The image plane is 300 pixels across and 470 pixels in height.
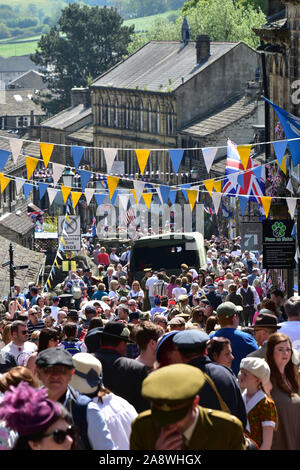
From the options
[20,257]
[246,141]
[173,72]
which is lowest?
[20,257]

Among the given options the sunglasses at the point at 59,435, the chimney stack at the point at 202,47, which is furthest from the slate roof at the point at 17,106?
the sunglasses at the point at 59,435

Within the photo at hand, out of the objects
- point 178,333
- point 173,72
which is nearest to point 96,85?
point 173,72

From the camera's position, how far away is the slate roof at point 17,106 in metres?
120

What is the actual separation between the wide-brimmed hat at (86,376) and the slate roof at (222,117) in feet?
187

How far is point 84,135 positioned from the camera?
3622 inches

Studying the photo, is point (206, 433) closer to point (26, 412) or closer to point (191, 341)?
point (26, 412)

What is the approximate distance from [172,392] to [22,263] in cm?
3156

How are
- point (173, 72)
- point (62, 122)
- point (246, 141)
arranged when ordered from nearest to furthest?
point (246, 141) < point (173, 72) < point (62, 122)

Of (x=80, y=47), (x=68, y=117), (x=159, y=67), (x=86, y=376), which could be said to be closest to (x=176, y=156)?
(x=86, y=376)

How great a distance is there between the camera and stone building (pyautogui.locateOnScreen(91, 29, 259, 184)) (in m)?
72.6

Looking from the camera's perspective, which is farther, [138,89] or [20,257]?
[138,89]

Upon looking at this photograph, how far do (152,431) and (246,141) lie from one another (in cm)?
5937

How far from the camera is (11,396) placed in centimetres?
574
